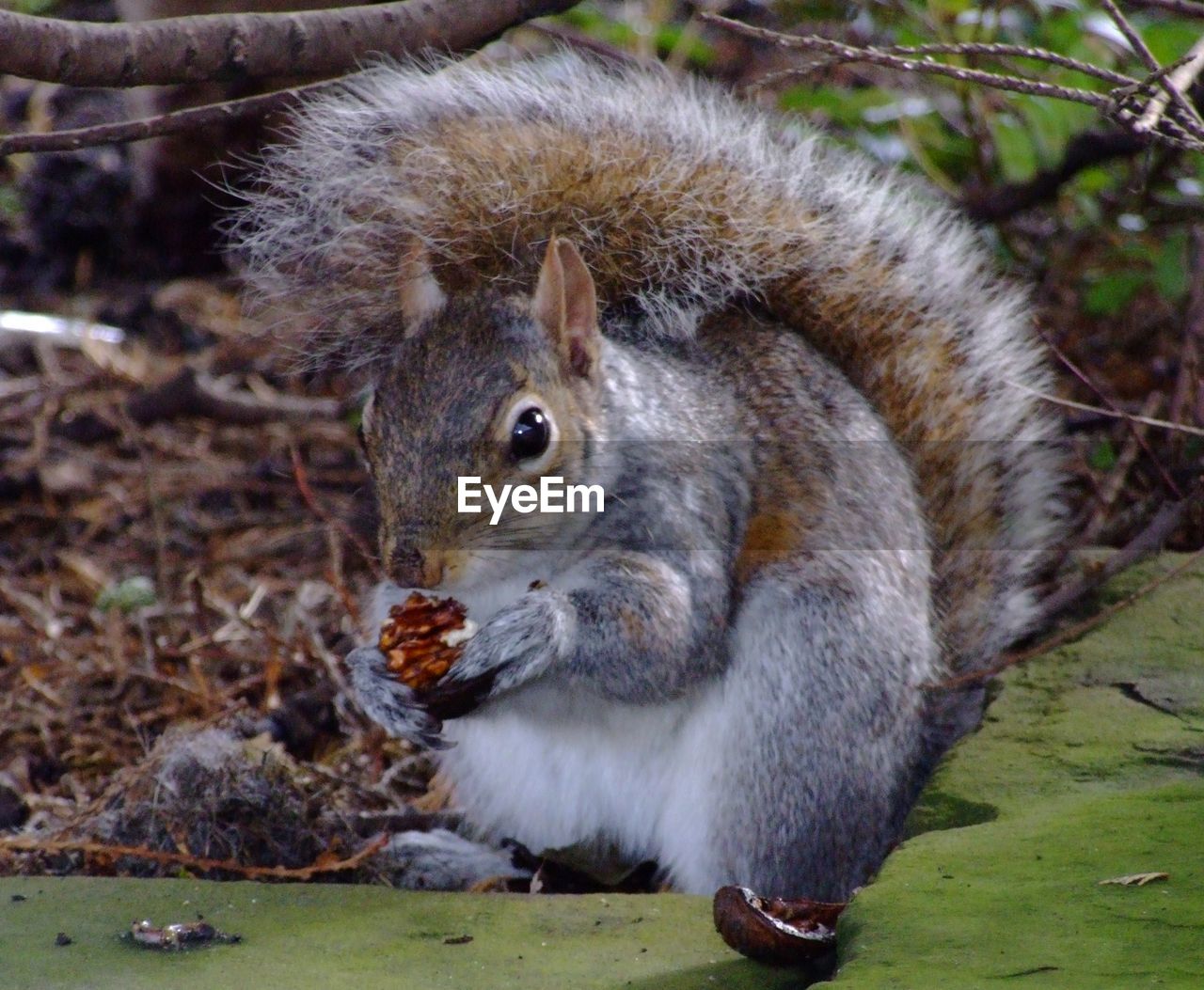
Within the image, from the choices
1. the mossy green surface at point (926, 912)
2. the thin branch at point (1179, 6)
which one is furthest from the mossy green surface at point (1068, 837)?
the thin branch at point (1179, 6)

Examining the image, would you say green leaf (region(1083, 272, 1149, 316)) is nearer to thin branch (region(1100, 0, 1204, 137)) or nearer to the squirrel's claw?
thin branch (region(1100, 0, 1204, 137))

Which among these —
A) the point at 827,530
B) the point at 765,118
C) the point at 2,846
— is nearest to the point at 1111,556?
the point at 827,530

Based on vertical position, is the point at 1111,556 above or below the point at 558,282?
below

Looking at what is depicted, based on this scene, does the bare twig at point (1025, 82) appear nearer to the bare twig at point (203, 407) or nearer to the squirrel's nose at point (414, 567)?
the squirrel's nose at point (414, 567)

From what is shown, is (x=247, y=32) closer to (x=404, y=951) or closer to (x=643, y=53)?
(x=404, y=951)

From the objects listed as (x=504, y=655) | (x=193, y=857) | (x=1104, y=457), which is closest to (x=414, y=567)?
(x=504, y=655)

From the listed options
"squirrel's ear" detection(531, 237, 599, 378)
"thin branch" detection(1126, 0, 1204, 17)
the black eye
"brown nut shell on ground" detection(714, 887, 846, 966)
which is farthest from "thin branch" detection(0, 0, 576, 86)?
"brown nut shell on ground" detection(714, 887, 846, 966)
